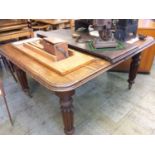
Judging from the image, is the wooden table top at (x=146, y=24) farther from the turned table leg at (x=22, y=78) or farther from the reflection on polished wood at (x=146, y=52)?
the turned table leg at (x=22, y=78)

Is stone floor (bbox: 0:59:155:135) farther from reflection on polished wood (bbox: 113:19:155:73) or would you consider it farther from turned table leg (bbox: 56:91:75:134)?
turned table leg (bbox: 56:91:75:134)

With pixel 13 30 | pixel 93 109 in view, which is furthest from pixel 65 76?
pixel 13 30

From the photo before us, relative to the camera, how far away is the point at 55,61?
119 cm

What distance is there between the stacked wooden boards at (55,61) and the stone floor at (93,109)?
72 cm

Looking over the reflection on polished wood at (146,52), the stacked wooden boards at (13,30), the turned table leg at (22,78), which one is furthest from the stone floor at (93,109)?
the stacked wooden boards at (13,30)

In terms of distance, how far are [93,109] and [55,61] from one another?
847mm

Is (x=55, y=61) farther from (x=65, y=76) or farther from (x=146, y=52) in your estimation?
(x=146, y=52)

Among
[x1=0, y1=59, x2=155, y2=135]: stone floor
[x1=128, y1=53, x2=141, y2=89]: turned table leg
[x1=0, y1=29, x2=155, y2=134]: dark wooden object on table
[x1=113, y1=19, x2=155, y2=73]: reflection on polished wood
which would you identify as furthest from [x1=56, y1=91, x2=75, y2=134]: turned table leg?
[x1=113, y1=19, x2=155, y2=73]: reflection on polished wood

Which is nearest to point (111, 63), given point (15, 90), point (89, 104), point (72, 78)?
point (72, 78)

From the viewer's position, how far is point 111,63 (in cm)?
122

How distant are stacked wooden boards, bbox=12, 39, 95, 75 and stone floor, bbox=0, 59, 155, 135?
28.3 inches
